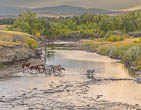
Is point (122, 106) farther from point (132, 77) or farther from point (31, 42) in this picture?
point (31, 42)

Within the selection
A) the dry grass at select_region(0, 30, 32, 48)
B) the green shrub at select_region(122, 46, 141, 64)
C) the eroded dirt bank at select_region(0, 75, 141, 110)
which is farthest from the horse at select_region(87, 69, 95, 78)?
the dry grass at select_region(0, 30, 32, 48)

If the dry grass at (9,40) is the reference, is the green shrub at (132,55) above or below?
below

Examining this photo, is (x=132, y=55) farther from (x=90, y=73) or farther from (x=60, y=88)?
(x=60, y=88)

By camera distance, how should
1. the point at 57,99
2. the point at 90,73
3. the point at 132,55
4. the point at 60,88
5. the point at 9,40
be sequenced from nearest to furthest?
the point at 57,99, the point at 60,88, the point at 90,73, the point at 132,55, the point at 9,40

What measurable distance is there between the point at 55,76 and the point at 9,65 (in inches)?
494

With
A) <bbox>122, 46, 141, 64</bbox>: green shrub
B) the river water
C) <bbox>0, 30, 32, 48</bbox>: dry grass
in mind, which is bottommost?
the river water

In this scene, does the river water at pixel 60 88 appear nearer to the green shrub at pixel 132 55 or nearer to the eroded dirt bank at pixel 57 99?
the eroded dirt bank at pixel 57 99

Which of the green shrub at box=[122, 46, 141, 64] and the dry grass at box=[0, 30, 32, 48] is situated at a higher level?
the dry grass at box=[0, 30, 32, 48]

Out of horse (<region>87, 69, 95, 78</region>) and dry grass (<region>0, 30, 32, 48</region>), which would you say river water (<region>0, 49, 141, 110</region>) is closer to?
horse (<region>87, 69, 95, 78</region>)

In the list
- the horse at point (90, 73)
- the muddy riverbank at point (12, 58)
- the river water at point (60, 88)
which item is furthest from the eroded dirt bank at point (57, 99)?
the muddy riverbank at point (12, 58)

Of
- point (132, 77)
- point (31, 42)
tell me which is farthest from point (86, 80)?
point (31, 42)

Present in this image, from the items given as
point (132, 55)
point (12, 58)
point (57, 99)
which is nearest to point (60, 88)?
point (57, 99)

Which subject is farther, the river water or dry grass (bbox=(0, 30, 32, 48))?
dry grass (bbox=(0, 30, 32, 48))

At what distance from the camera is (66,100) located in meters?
25.1
